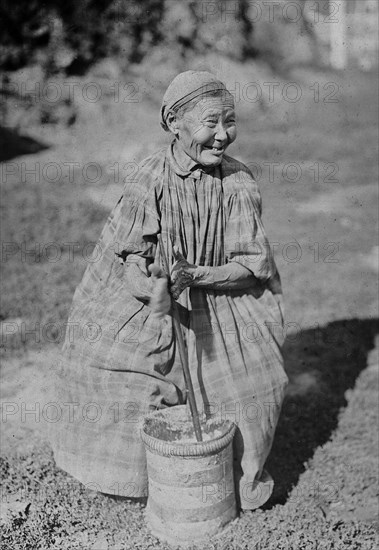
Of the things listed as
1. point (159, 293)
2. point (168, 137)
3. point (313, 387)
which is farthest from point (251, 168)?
point (159, 293)

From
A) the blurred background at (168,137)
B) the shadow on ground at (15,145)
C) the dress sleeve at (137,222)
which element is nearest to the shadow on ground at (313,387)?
the blurred background at (168,137)

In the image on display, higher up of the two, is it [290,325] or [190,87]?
[190,87]

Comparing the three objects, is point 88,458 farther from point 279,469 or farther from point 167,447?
point 279,469

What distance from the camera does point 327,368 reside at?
6.89 metres

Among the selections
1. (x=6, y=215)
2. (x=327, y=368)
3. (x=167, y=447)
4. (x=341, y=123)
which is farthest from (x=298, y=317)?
(x=341, y=123)

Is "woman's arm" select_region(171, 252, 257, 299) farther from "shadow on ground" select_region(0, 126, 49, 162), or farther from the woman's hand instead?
"shadow on ground" select_region(0, 126, 49, 162)

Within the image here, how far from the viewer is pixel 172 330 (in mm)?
4434

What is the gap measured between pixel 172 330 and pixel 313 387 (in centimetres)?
249

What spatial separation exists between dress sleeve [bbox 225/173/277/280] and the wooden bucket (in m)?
0.85

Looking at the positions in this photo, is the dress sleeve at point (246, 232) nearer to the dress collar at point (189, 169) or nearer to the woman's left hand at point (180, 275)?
the dress collar at point (189, 169)

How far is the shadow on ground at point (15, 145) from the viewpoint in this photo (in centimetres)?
1550

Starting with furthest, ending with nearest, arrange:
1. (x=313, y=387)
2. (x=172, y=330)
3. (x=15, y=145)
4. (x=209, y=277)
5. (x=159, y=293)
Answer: (x=15, y=145) → (x=313, y=387) → (x=172, y=330) → (x=209, y=277) → (x=159, y=293)

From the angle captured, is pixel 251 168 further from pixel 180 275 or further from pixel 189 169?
pixel 180 275

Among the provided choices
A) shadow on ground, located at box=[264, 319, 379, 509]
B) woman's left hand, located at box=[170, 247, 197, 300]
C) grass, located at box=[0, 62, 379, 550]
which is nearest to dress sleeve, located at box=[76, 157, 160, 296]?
woman's left hand, located at box=[170, 247, 197, 300]
